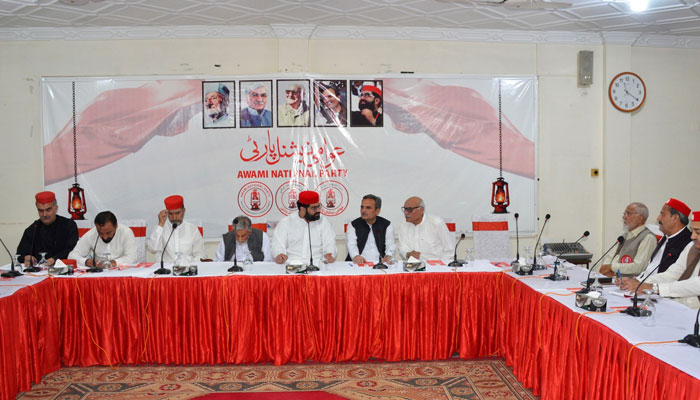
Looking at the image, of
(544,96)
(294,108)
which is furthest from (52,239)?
(544,96)

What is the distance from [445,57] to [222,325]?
155 inches

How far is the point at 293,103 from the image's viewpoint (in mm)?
6035

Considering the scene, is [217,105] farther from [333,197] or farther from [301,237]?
[301,237]

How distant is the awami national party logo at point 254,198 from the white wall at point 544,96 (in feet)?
3.40

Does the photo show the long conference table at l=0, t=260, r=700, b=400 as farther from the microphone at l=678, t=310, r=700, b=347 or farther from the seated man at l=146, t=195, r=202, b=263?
the microphone at l=678, t=310, r=700, b=347

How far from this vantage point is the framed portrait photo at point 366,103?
19.9 feet

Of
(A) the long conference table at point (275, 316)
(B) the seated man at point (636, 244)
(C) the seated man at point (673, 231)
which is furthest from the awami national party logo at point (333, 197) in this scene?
(C) the seated man at point (673, 231)

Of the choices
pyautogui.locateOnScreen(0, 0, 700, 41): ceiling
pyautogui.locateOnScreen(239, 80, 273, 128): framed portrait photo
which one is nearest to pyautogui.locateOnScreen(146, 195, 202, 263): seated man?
pyautogui.locateOnScreen(239, 80, 273, 128): framed portrait photo

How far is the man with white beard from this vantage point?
19.8 ft

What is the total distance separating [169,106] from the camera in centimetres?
604

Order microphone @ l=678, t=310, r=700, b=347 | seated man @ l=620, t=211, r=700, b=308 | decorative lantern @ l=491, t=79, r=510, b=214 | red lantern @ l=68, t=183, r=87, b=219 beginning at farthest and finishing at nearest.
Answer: decorative lantern @ l=491, t=79, r=510, b=214 < red lantern @ l=68, t=183, r=87, b=219 < seated man @ l=620, t=211, r=700, b=308 < microphone @ l=678, t=310, r=700, b=347

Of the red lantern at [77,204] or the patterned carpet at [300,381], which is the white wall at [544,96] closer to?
the red lantern at [77,204]

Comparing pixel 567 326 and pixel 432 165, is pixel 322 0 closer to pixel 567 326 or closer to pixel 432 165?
pixel 432 165

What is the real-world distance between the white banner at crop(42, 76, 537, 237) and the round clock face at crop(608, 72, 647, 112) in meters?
1.06
